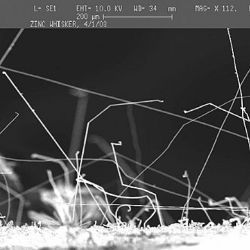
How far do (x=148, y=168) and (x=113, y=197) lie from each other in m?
0.09

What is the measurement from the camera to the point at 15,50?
0.95 meters

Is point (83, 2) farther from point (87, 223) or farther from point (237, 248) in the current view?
point (237, 248)

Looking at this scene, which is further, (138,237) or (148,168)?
(148,168)

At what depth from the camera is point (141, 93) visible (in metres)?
0.95

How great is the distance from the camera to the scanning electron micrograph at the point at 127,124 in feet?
3.04

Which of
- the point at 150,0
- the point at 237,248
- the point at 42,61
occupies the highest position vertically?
the point at 150,0

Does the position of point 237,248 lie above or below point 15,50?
below

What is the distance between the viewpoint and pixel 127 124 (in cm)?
95

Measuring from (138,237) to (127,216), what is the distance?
0.11 m

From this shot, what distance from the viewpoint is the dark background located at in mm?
938

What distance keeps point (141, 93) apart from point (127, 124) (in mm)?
66

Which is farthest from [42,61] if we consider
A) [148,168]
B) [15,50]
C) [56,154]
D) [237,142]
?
[237,142]

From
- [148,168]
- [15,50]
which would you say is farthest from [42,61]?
[148,168]

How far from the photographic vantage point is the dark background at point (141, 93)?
938mm
